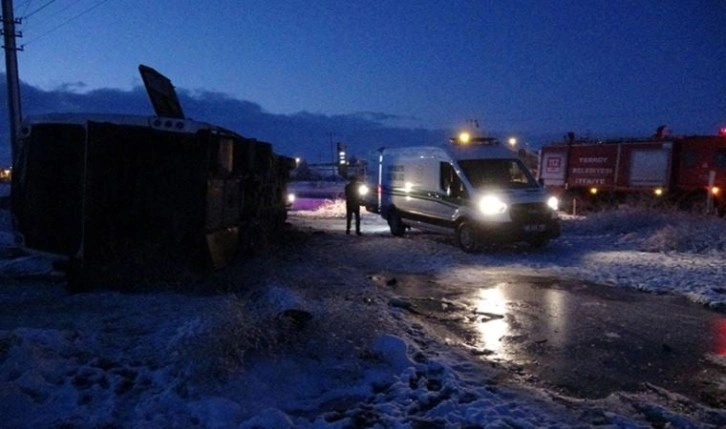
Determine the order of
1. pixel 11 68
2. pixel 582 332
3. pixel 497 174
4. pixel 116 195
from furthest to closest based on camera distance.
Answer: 1. pixel 11 68
2. pixel 497 174
3. pixel 116 195
4. pixel 582 332

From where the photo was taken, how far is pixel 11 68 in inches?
835

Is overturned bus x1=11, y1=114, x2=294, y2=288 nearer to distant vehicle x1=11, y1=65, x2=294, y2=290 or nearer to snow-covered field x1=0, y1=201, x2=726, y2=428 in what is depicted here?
distant vehicle x1=11, y1=65, x2=294, y2=290

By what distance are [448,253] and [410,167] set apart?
330 cm

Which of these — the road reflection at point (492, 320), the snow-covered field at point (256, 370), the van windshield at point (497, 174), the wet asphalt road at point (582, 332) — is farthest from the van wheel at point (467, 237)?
the snow-covered field at point (256, 370)

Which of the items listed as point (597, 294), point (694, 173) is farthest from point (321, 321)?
point (694, 173)

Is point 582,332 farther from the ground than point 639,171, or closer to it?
closer to it

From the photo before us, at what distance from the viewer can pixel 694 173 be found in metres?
21.6

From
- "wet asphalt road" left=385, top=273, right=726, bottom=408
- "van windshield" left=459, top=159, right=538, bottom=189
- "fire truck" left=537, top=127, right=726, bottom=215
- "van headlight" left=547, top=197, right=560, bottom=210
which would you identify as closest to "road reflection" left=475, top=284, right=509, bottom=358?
"wet asphalt road" left=385, top=273, right=726, bottom=408

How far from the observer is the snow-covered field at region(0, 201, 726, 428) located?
4.34 m

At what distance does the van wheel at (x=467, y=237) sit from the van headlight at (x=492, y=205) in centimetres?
53

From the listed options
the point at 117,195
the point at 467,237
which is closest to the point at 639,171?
the point at 467,237

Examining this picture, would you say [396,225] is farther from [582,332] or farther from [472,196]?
[582,332]

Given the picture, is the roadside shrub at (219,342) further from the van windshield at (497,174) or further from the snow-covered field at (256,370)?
the van windshield at (497,174)

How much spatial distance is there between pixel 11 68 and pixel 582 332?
857 inches
